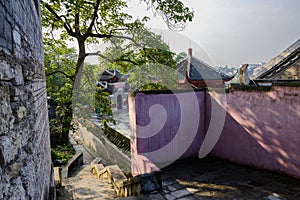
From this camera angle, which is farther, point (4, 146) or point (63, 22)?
point (63, 22)

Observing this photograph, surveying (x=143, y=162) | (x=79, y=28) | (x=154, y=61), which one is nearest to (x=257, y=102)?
(x=143, y=162)

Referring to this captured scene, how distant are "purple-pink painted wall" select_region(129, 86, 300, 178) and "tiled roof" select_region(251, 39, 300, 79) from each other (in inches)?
124

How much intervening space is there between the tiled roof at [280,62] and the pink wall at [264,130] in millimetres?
3141

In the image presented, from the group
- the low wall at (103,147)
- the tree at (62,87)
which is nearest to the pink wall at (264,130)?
the low wall at (103,147)

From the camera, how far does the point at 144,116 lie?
5551 millimetres

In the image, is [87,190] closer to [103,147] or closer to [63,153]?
[63,153]

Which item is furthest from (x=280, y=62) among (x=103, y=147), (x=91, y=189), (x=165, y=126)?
(x=103, y=147)

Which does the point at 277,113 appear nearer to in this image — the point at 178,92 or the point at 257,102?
the point at 257,102

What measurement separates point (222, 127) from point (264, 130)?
1205 millimetres

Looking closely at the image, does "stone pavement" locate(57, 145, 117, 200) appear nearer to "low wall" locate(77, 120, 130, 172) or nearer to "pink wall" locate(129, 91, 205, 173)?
"pink wall" locate(129, 91, 205, 173)

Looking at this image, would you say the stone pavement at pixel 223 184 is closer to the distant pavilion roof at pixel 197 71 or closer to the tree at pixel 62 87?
the tree at pixel 62 87

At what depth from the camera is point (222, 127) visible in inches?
240

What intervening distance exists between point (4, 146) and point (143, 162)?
4521 millimetres

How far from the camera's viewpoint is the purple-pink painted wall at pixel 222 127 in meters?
4.72
